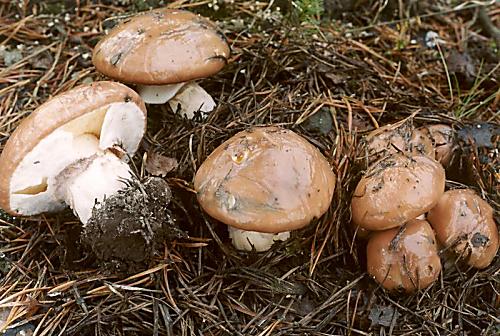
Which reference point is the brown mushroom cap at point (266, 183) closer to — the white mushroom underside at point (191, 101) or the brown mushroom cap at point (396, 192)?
the brown mushroom cap at point (396, 192)

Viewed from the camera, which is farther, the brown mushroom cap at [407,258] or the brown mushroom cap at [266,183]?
the brown mushroom cap at [407,258]

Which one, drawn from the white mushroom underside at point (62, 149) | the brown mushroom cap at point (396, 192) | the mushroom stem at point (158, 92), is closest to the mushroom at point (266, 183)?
the brown mushroom cap at point (396, 192)

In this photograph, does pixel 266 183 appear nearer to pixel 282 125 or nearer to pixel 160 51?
pixel 282 125

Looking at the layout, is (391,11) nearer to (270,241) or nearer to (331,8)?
(331,8)

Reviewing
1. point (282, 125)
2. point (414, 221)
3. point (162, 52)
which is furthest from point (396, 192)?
point (162, 52)

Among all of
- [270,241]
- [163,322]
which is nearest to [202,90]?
[270,241]

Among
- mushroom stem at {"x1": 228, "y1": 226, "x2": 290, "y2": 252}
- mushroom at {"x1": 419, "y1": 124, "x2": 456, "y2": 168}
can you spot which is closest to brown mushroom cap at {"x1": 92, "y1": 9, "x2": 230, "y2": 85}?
mushroom stem at {"x1": 228, "y1": 226, "x2": 290, "y2": 252}
